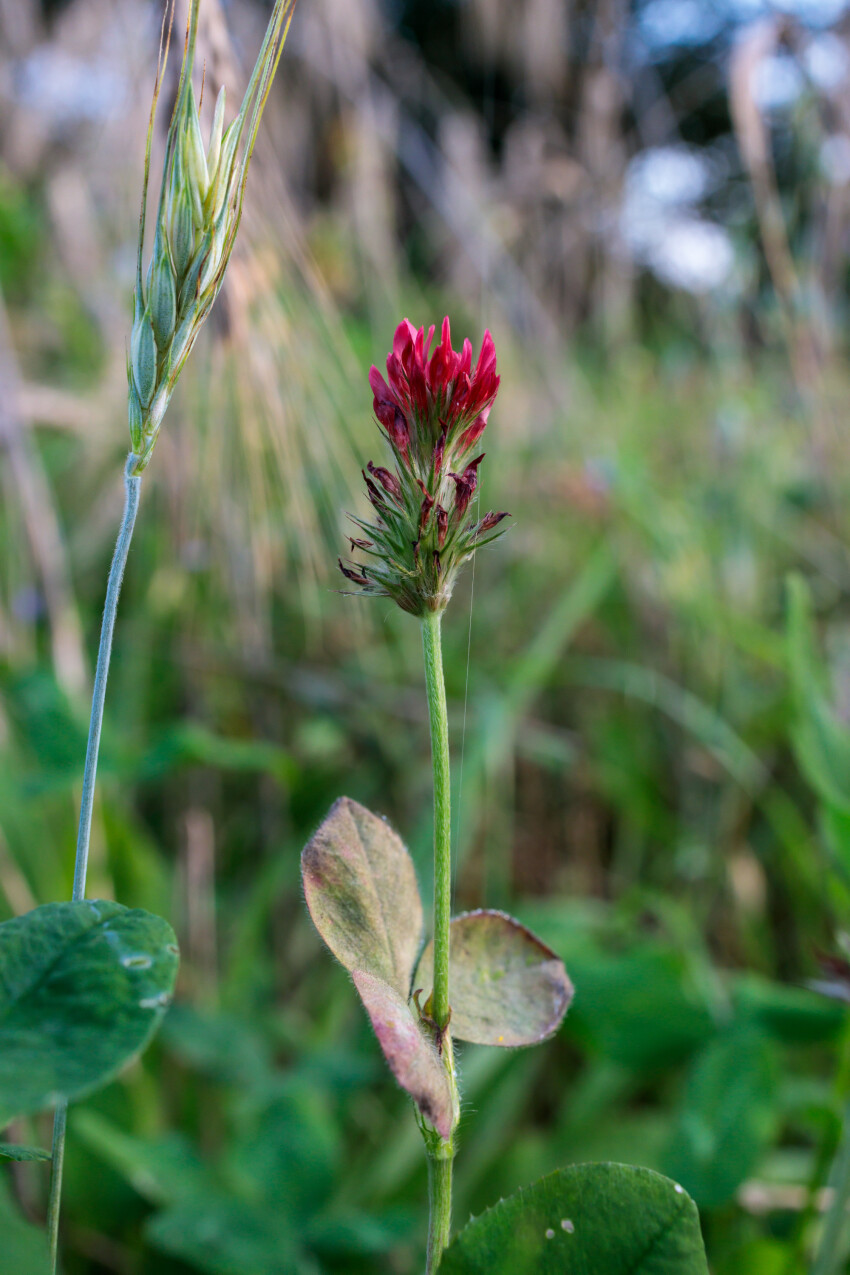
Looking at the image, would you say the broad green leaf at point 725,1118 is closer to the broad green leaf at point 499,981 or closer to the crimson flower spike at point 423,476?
the broad green leaf at point 499,981

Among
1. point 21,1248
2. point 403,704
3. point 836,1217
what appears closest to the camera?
point 21,1248

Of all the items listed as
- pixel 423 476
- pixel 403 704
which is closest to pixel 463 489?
pixel 423 476

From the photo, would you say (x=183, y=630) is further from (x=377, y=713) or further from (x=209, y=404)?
(x=209, y=404)

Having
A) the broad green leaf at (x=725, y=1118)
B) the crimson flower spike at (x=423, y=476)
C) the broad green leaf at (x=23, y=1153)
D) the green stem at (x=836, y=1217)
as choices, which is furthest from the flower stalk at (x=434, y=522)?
the broad green leaf at (x=725, y=1118)

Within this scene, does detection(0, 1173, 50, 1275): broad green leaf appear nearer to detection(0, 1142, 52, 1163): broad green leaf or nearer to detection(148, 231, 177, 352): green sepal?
detection(0, 1142, 52, 1163): broad green leaf

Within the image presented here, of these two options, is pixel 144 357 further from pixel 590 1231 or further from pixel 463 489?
pixel 590 1231

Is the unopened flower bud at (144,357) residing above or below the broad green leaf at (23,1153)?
above

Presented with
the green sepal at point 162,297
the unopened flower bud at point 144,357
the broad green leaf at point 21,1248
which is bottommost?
the broad green leaf at point 21,1248

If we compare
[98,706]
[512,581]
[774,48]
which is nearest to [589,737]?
[512,581]
